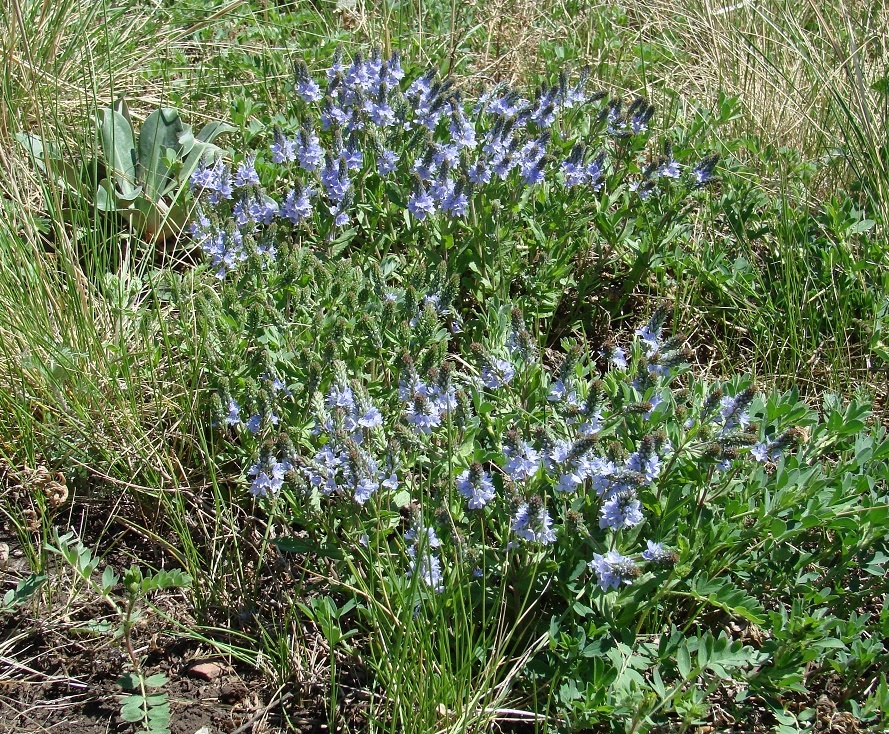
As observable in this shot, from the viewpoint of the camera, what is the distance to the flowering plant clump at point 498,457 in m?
2.03

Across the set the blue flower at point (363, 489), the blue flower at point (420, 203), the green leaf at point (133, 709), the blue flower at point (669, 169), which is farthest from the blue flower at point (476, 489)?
the blue flower at point (669, 169)

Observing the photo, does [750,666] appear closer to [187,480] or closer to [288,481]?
[288,481]

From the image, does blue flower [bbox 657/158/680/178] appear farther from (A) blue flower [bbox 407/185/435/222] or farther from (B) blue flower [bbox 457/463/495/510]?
(B) blue flower [bbox 457/463/495/510]

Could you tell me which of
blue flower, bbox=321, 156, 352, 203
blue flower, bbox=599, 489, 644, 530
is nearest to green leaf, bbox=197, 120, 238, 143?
blue flower, bbox=321, 156, 352, 203

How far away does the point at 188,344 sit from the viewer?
104 inches

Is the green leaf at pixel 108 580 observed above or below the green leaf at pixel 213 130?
below

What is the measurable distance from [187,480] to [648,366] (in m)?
1.33

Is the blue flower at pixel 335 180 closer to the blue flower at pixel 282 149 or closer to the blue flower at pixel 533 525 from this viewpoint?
the blue flower at pixel 282 149

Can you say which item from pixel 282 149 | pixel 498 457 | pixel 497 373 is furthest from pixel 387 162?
pixel 498 457

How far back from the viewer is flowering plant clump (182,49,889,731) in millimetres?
2031

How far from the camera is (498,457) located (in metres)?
2.15

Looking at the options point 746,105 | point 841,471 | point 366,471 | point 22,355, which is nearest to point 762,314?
point 841,471

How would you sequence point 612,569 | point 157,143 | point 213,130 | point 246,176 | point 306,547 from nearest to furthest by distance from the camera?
point 612,569 → point 306,547 → point 246,176 → point 157,143 → point 213,130

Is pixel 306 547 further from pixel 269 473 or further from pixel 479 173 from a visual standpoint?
pixel 479 173
